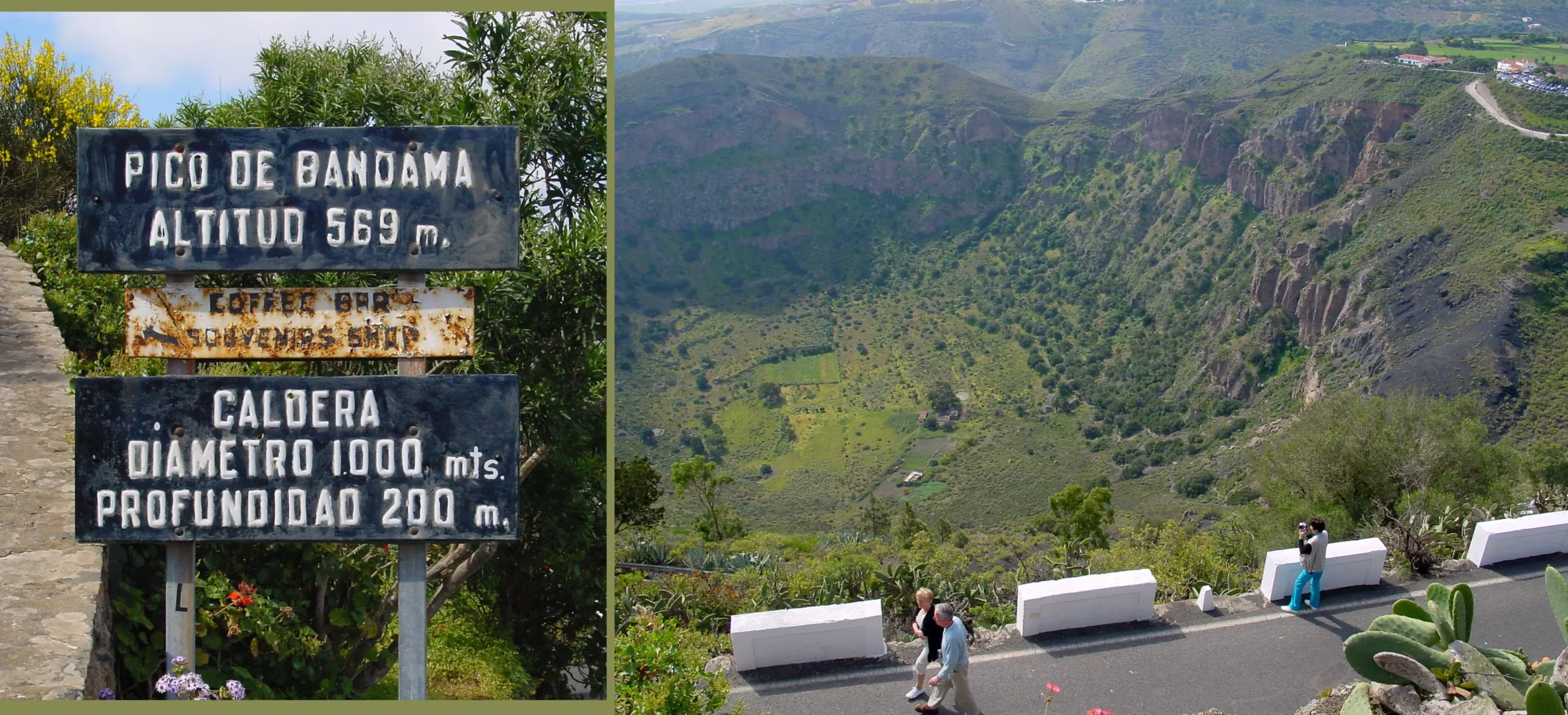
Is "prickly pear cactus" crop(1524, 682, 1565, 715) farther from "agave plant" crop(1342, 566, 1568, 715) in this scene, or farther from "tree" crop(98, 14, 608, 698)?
"tree" crop(98, 14, 608, 698)

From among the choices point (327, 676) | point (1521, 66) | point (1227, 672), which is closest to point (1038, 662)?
point (1227, 672)

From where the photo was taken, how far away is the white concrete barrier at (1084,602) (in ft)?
25.4

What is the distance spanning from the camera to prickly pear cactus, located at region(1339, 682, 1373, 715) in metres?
5.77

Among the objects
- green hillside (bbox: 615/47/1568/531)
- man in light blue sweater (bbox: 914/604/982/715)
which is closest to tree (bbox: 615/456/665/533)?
man in light blue sweater (bbox: 914/604/982/715)

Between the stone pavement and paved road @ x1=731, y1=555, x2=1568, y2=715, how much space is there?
352cm

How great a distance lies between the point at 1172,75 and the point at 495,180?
157m

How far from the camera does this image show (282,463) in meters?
4.38

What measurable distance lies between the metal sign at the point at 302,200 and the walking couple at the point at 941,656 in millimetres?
3433

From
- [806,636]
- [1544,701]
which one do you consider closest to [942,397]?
[806,636]

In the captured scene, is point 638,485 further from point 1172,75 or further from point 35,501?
point 1172,75

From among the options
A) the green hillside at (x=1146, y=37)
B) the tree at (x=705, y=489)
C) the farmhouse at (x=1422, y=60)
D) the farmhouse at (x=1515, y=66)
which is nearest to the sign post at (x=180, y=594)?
the tree at (x=705, y=489)

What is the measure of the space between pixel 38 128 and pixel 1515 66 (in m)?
99.6

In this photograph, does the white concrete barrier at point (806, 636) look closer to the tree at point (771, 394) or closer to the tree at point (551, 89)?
the tree at point (551, 89)

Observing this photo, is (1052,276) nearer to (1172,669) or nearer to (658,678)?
(1172,669)
